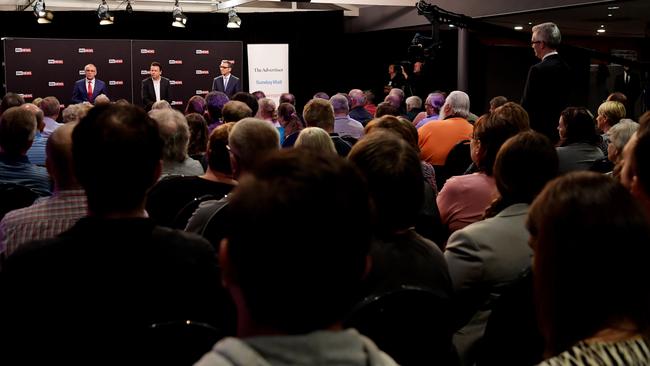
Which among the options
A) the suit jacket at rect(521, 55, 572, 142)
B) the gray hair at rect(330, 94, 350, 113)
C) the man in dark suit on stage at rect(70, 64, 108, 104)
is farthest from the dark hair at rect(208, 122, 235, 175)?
the man in dark suit on stage at rect(70, 64, 108, 104)

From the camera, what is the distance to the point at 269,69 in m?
15.4

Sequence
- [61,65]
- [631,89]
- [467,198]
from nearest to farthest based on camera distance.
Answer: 1. [467,198]
2. [631,89]
3. [61,65]

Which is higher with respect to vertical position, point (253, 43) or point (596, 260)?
point (253, 43)

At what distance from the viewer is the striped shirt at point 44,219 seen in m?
2.47

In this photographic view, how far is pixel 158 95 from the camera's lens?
42.1 ft

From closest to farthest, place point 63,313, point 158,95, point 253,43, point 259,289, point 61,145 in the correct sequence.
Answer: point 259,289 → point 63,313 → point 61,145 → point 158,95 → point 253,43

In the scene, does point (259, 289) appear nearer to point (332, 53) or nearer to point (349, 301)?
point (349, 301)

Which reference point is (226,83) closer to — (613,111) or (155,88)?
(155,88)

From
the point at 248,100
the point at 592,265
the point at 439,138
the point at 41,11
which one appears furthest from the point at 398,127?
the point at 41,11

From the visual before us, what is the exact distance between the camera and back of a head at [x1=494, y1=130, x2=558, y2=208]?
2.61 m

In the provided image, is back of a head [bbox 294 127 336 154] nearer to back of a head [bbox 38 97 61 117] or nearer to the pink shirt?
the pink shirt

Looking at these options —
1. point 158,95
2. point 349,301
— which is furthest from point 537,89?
point 158,95

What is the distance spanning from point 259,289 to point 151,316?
3.08ft

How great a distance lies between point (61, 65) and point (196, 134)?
9.62 metres
